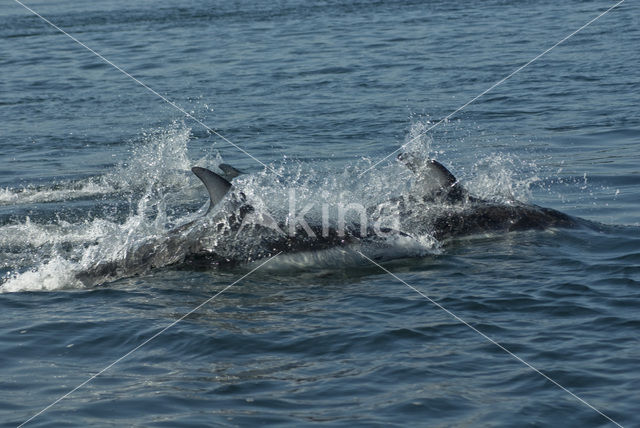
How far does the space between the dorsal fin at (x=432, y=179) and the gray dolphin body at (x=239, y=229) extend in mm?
13

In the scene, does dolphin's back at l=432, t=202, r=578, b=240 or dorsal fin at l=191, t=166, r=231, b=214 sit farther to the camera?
dolphin's back at l=432, t=202, r=578, b=240

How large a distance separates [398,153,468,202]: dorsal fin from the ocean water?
1.91 ft

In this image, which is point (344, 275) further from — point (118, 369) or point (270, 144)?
point (270, 144)

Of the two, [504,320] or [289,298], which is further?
[289,298]

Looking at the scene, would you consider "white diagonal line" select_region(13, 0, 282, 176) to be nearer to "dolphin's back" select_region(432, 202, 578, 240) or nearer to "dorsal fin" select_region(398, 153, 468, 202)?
"dorsal fin" select_region(398, 153, 468, 202)

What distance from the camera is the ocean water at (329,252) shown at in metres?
6.96

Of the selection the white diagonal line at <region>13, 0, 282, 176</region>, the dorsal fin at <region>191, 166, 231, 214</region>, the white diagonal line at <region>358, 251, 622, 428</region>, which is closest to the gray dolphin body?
the dorsal fin at <region>191, 166, 231, 214</region>

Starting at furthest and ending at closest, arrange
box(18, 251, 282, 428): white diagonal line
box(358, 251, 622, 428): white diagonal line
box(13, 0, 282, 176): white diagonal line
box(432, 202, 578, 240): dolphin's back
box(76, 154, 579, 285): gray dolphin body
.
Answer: box(13, 0, 282, 176): white diagonal line → box(432, 202, 578, 240): dolphin's back → box(76, 154, 579, 285): gray dolphin body → box(18, 251, 282, 428): white diagonal line → box(358, 251, 622, 428): white diagonal line

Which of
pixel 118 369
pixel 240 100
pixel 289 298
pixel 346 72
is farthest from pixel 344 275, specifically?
pixel 346 72

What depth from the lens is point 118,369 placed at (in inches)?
299

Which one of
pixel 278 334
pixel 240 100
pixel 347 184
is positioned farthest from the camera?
pixel 240 100

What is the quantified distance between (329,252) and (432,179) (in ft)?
5.89

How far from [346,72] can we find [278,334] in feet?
50.3

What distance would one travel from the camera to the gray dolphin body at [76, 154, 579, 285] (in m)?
10.1
